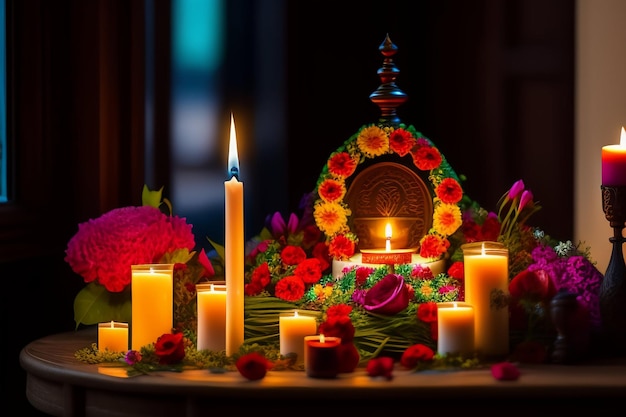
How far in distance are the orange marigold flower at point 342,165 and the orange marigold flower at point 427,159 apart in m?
0.12

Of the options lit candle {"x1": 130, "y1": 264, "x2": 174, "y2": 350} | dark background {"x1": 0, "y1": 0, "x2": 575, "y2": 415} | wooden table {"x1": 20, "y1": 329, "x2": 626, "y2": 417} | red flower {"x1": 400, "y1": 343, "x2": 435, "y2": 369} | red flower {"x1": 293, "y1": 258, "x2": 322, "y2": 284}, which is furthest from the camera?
dark background {"x1": 0, "y1": 0, "x2": 575, "y2": 415}

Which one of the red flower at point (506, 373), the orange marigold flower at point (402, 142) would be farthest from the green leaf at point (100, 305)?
the red flower at point (506, 373)

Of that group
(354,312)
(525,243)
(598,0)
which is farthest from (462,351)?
(598,0)

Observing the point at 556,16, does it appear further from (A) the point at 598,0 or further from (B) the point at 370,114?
(B) the point at 370,114

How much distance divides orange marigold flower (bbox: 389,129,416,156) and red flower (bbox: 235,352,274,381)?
0.59 meters

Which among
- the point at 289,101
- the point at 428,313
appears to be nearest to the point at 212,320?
the point at 428,313

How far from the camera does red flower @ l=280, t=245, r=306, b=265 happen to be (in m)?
1.82

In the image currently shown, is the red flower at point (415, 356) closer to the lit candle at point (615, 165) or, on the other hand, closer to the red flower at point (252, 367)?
the red flower at point (252, 367)

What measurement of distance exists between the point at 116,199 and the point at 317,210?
602 mm

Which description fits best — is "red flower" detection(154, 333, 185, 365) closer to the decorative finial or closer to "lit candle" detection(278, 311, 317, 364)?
"lit candle" detection(278, 311, 317, 364)

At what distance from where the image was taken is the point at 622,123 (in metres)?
1.95

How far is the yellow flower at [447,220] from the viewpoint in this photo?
1785mm

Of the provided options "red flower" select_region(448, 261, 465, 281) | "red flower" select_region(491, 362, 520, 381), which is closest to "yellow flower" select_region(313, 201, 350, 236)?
"red flower" select_region(448, 261, 465, 281)

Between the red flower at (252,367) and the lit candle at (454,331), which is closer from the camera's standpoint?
the red flower at (252,367)
